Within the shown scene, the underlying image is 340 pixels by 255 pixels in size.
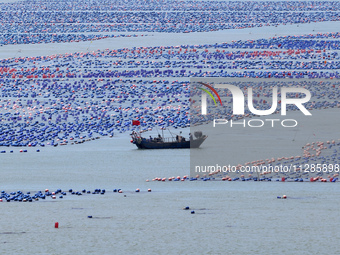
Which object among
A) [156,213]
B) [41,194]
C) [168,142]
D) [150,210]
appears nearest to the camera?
[156,213]

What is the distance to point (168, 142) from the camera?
4744 cm

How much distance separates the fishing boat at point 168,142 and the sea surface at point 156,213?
303cm

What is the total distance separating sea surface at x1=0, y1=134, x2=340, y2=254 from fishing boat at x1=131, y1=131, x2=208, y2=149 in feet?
9.95

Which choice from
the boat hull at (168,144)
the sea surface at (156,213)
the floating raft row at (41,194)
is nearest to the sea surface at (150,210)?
the sea surface at (156,213)

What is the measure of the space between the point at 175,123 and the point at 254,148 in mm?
9403

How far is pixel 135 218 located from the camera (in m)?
32.4

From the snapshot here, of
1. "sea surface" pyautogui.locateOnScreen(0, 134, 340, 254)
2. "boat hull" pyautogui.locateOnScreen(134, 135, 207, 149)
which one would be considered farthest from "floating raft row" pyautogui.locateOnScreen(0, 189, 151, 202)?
"boat hull" pyautogui.locateOnScreen(134, 135, 207, 149)

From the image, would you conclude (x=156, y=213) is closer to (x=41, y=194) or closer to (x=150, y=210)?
(x=150, y=210)

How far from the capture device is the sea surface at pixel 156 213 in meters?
29.1

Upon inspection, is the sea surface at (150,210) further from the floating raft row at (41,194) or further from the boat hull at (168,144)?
the boat hull at (168,144)

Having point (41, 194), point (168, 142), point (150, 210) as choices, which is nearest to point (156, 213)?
point (150, 210)

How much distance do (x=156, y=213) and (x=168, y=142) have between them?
14.4 meters

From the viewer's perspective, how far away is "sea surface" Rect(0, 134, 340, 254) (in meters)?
29.1

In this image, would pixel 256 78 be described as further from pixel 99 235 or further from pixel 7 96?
pixel 99 235
